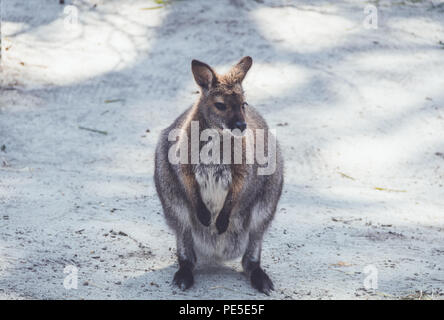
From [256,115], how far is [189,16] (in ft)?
15.3

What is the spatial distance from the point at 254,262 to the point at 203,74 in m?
1.05

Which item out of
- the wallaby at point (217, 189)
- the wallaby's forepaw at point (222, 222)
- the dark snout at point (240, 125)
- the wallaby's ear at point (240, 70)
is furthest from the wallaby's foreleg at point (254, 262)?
the wallaby's ear at point (240, 70)

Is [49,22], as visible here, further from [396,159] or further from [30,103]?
[396,159]

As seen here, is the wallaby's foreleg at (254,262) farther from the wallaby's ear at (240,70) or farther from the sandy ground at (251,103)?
the wallaby's ear at (240,70)

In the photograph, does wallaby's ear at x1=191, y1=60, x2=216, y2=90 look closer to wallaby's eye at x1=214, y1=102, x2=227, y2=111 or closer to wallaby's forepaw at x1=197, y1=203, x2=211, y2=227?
wallaby's eye at x1=214, y1=102, x2=227, y2=111

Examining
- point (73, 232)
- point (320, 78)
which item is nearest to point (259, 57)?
point (320, 78)

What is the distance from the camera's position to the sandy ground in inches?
131

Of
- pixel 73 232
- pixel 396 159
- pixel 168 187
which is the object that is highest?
pixel 168 187

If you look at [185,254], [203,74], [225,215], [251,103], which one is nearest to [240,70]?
[203,74]

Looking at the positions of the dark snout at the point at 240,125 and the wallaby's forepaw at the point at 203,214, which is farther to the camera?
the wallaby's forepaw at the point at 203,214

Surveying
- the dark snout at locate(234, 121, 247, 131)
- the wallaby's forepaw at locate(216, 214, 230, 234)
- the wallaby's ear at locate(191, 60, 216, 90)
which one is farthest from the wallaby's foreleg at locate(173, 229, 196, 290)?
the wallaby's ear at locate(191, 60, 216, 90)

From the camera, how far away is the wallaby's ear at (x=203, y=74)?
3053 millimetres

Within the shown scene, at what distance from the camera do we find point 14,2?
792cm

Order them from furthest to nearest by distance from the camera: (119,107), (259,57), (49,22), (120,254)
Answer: (49,22)
(259,57)
(119,107)
(120,254)
